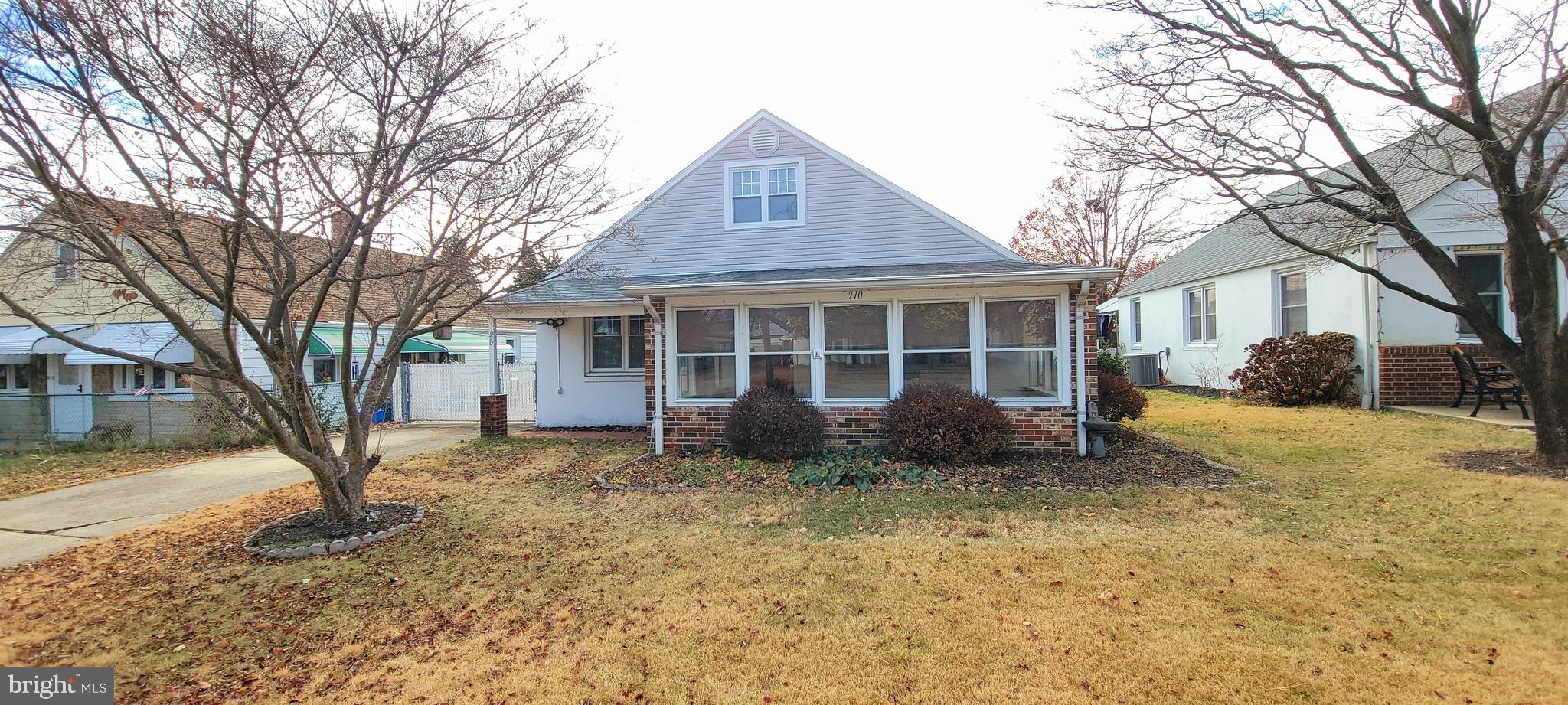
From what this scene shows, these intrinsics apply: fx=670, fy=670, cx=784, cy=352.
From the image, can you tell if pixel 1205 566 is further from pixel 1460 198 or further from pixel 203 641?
pixel 1460 198

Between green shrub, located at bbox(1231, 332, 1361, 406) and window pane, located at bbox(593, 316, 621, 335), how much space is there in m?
13.0

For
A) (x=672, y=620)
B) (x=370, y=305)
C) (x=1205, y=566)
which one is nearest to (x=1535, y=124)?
(x=1205, y=566)

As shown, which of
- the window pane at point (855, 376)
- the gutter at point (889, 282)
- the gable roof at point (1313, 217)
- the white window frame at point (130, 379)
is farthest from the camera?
the white window frame at point (130, 379)

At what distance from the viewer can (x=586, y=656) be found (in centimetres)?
365

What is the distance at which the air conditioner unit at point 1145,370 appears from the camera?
20.3 metres

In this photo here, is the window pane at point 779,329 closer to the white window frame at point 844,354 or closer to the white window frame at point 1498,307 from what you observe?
the white window frame at point 844,354

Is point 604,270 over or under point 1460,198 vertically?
under

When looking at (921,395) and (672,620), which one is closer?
(672,620)

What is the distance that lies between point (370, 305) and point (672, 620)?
12941 millimetres

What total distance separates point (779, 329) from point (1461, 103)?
28.3ft

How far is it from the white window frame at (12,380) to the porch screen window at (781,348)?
19014 mm

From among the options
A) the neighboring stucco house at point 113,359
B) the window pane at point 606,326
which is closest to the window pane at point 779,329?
the window pane at point 606,326

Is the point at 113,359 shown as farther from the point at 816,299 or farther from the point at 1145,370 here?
the point at 1145,370

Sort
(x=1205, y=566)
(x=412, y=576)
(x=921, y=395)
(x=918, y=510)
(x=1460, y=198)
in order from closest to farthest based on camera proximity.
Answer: (x=1205, y=566)
(x=412, y=576)
(x=918, y=510)
(x=921, y=395)
(x=1460, y=198)
